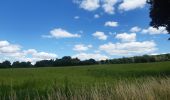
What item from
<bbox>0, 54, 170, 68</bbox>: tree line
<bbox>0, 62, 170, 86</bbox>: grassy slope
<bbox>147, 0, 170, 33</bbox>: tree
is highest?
<bbox>147, 0, 170, 33</bbox>: tree

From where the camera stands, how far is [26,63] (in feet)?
202

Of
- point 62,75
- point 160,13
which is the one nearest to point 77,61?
point 160,13

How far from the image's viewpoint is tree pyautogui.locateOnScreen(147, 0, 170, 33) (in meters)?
33.6

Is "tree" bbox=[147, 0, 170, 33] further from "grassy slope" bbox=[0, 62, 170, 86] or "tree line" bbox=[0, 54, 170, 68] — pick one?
"tree line" bbox=[0, 54, 170, 68]

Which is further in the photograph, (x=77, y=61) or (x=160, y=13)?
(x=77, y=61)

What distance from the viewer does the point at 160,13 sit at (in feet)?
113

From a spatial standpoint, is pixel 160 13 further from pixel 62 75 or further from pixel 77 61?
pixel 77 61

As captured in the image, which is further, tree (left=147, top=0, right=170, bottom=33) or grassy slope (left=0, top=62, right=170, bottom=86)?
tree (left=147, top=0, right=170, bottom=33)

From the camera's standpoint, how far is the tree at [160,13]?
33562 millimetres

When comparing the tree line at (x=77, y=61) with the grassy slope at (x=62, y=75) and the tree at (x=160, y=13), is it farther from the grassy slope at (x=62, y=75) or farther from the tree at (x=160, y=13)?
the tree at (x=160, y=13)

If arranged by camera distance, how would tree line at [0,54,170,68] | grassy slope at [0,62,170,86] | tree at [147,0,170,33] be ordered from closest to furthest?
grassy slope at [0,62,170,86] → tree at [147,0,170,33] → tree line at [0,54,170,68]

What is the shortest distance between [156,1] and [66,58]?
34.3 meters

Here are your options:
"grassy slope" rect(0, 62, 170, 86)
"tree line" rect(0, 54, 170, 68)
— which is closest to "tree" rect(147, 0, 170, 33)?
"grassy slope" rect(0, 62, 170, 86)

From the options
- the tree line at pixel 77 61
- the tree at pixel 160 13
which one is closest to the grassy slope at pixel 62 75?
the tree at pixel 160 13
